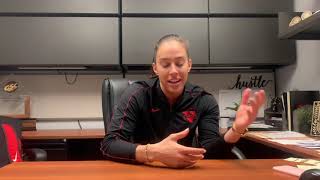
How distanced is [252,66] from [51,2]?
167cm

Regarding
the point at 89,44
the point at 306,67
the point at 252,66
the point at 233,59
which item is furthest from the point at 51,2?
the point at 306,67

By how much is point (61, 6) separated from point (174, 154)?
77.5 inches

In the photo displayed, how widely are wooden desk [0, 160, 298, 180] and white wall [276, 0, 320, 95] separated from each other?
58.8 inches

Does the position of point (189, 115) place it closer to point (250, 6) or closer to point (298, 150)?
point (298, 150)

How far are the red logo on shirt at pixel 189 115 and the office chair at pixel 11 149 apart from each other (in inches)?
35.0

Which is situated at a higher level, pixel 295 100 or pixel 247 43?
pixel 247 43

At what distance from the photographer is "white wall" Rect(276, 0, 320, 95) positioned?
8.05 ft

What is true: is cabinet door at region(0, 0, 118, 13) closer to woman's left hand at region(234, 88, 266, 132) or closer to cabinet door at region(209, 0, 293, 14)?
cabinet door at region(209, 0, 293, 14)

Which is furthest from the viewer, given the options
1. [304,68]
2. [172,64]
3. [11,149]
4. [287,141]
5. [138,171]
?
[304,68]

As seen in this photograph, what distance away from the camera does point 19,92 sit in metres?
2.92

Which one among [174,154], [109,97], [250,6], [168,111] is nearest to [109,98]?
[109,97]

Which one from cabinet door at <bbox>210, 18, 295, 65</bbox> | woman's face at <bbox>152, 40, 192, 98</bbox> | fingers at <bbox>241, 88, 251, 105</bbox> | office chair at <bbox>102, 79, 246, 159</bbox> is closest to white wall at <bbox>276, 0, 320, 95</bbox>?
cabinet door at <bbox>210, 18, 295, 65</bbox>

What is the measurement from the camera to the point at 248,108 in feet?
3.79

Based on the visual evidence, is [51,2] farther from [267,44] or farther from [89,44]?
[267,44]
